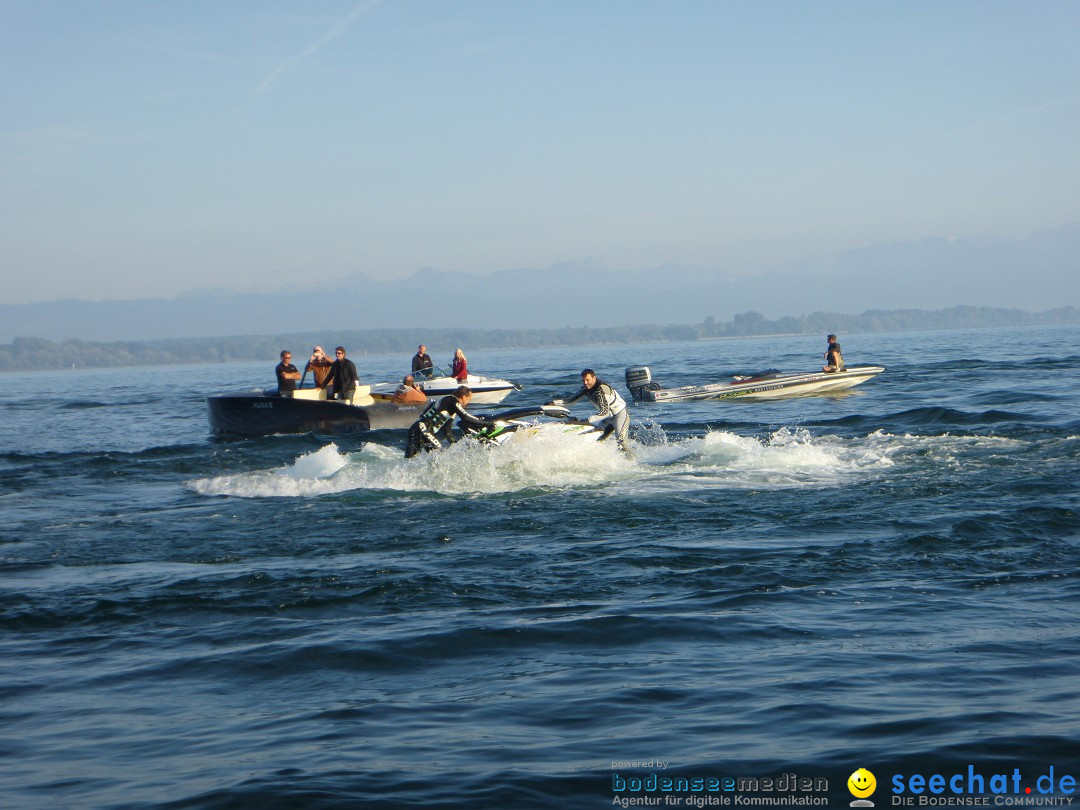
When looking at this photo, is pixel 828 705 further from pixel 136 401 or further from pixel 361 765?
pixel 136 401

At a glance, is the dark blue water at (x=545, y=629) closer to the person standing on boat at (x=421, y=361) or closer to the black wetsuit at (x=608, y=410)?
the black wetsuit at (x=608, y=410)

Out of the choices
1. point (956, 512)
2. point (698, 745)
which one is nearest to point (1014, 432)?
point (956, 512)

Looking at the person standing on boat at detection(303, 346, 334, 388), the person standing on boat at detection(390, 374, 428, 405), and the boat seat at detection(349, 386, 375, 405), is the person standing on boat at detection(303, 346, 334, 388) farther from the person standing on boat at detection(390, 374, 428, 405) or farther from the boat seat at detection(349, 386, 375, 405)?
the person standing on boat at detection(390, 374, 428, 405)

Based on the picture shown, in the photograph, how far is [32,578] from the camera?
34.4 ft

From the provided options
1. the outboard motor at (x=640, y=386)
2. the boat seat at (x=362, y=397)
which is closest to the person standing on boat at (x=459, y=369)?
the boat seat at (x=362, y=397)

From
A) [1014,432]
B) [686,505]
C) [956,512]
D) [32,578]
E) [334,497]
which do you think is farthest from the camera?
[1014,432]

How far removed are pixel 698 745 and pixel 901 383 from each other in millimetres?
30701

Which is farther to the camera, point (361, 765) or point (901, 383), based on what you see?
point (901, 383)

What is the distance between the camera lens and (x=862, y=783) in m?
5.16

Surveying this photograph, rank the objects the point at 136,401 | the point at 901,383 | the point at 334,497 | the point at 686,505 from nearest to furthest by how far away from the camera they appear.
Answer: the point at 686,505
the point at 334,497
the point at 901,383
the point at 136,401

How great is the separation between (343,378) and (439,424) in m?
7.78

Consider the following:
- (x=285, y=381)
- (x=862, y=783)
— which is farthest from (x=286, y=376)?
(x=862, y=783)

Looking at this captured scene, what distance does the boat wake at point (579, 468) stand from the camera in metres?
14.8

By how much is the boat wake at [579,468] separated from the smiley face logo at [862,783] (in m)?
8.85
